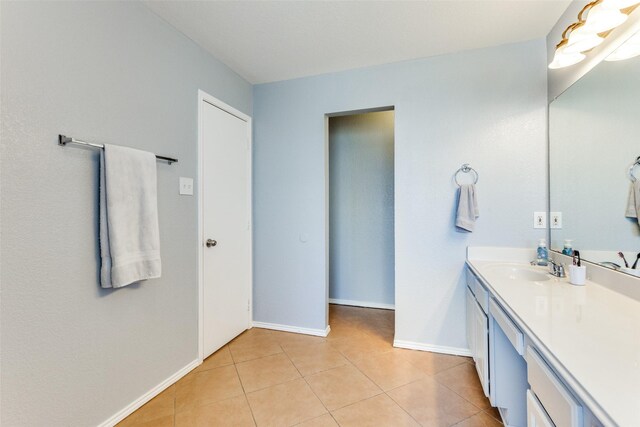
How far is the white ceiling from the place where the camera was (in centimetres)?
178

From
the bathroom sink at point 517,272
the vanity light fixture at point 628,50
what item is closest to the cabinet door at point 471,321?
the bathroom sink at point 517,272

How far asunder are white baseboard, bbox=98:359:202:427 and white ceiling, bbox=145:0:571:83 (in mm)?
2370

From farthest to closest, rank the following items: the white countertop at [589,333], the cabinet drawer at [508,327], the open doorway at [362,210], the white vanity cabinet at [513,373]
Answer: the open doorway at [362,210], the cabinet drawer at [508,327], the white vanity cabinet at [513,373], the white countertop at [589,333]

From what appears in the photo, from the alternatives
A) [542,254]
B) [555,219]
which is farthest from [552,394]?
[555,219]

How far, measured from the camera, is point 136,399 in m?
1.71

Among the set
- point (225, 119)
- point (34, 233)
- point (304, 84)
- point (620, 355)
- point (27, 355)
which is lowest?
point (27, 355)

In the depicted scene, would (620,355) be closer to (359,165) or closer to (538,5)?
(538,5)

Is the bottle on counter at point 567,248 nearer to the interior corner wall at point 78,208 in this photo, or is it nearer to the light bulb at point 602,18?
the light bulb at point 602,18

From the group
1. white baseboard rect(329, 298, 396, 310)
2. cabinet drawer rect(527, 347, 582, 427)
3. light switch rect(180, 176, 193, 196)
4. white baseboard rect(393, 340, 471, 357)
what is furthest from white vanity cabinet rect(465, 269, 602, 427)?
light switch rect(180, 176, 193, 196)

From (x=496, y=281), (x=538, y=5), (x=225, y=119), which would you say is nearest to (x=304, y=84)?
(x=225, y=119)

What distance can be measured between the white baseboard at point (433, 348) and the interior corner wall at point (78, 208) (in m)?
1.72

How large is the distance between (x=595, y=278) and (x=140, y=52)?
2.88 m

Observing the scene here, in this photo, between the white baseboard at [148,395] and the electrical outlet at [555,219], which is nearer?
the white baseboard at [148,395]

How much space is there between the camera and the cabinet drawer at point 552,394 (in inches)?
29.6
